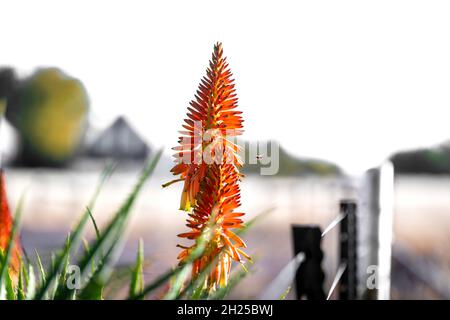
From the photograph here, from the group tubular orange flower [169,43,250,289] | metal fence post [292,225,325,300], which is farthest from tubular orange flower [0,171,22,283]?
metal fence post [292,225,325,300]

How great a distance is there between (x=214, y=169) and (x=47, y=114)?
104 feet

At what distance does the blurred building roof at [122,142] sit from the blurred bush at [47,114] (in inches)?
34.8

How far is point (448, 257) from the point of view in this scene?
996 cm

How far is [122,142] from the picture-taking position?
2514 centimetres

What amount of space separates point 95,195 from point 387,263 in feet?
8.63

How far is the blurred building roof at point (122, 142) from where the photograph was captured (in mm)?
24281

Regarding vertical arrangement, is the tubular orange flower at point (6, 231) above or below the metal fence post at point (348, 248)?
above

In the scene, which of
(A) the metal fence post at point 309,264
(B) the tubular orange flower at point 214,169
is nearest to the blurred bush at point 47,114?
(A) the metal fence post at point 309,264

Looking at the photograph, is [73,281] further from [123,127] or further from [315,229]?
[123,127]

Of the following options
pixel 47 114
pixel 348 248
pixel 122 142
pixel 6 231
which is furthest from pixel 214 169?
pixel 47 114

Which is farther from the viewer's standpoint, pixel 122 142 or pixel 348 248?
pixel 122 142

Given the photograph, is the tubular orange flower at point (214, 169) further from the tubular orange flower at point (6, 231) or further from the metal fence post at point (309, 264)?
the metal fence post at point (309, 264)

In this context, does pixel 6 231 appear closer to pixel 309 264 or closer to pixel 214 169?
pixel 214 169

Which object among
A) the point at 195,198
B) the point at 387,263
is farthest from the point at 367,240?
the point at 195,198
